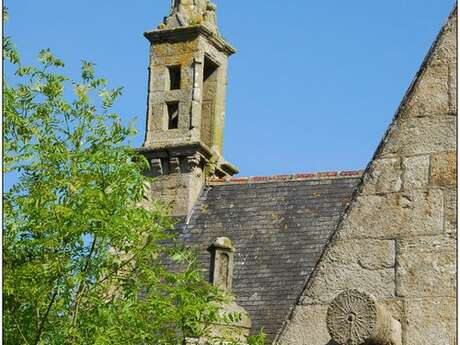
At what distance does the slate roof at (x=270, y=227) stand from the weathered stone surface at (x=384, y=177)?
23.3 meters

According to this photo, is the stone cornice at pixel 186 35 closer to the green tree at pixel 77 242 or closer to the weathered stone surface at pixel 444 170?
the green tree at pixel 77 242

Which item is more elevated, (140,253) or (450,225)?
(140,253)

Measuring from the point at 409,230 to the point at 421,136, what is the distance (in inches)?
11.9

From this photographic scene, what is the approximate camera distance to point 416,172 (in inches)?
175

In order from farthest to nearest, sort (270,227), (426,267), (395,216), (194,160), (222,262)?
1. (194,160)
2. (270,227)
3. (222,262)
4. (395,216)
5. (426,267)

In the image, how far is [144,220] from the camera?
18266 mm

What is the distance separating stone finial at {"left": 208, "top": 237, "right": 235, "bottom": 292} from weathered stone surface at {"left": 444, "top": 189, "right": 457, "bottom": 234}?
70.2 feet

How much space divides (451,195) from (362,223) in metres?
0.28

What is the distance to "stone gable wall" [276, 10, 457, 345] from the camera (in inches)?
168

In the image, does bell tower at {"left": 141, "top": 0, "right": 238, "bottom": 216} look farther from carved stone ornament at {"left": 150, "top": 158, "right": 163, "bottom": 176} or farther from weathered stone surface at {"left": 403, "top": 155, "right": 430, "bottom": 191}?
weathered stone surface at {"left": 403, "top": 155, "right": 430, "bottom": 191}

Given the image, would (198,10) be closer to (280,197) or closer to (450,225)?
(280,197)

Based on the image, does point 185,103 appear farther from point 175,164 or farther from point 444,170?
point 444,170

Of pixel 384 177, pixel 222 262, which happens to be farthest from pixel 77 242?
pixel 384 177

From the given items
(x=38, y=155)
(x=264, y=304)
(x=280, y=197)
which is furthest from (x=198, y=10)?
(x=38, y=155)
